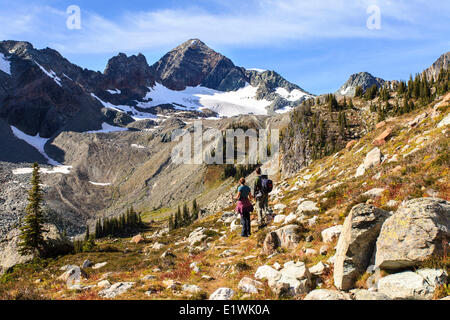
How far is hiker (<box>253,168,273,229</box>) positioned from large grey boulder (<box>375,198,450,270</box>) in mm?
9382

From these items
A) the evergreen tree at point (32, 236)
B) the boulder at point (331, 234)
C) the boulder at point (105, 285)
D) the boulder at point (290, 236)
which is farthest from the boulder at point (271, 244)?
the evergreen tree at point (32, 236)

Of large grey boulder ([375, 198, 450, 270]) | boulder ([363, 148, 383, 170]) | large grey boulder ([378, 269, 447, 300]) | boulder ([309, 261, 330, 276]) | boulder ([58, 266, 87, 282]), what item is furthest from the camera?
boulder ([363, 148, 383, 170])

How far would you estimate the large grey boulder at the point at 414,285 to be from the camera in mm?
6051

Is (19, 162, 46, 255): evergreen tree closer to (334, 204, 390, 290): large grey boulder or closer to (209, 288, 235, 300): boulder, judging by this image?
(209, 288, 235, 300): boulder

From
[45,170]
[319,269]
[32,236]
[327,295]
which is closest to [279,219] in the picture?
[319,269]

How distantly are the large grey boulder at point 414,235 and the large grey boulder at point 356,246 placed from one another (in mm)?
467

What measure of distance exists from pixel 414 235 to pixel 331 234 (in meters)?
4.23

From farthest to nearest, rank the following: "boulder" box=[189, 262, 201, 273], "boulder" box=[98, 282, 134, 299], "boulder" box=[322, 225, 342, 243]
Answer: "boulder" box=[189, 262, 201, 273], "boulder" box=[322, 225, 342, 243], "boulder" box=[98, 282, 134, 299]

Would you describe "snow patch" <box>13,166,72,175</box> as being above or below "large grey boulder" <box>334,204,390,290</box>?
below

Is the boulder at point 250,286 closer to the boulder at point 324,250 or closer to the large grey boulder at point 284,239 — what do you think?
the boulder at point 324,250

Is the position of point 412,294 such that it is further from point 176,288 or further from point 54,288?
point 54,288

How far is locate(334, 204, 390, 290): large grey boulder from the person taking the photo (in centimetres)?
769

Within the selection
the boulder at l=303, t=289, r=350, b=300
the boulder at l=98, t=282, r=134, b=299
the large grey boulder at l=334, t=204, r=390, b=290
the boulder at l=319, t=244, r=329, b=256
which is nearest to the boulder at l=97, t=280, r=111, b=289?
the boulder at l=98, t=282, r=134, b=299
